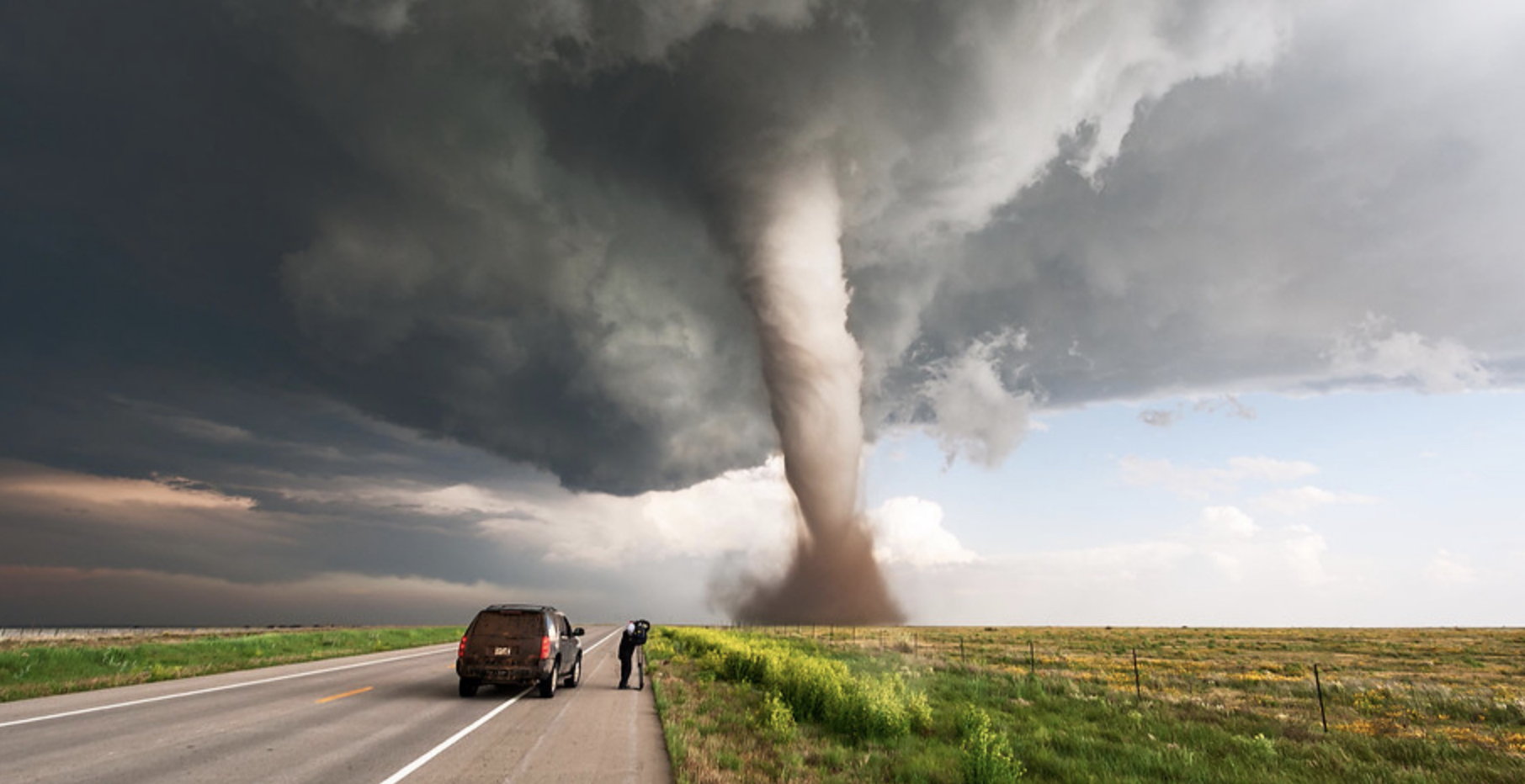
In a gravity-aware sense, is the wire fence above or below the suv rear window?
below

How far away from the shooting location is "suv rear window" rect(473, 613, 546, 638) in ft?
53.9

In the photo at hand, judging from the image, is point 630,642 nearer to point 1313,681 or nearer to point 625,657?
point 625,657

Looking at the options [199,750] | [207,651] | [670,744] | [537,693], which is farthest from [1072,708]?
[207,651]

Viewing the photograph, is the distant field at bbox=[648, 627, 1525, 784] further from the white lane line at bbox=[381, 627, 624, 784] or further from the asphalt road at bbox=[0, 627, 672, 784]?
the white lane line at bbox=[381, 627, 624, 784]

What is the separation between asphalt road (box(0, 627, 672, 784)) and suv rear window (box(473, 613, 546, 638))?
4.64 ft

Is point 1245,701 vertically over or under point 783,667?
under

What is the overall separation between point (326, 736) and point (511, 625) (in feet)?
20.0

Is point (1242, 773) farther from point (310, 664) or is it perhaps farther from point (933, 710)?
point (310, 664)

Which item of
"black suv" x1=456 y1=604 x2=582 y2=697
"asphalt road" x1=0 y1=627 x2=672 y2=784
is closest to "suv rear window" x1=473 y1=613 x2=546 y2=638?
"black suv" x1=456 y1=604 x2=582 y2=697

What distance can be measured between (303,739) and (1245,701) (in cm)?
2552

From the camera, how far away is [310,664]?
82.0 feet

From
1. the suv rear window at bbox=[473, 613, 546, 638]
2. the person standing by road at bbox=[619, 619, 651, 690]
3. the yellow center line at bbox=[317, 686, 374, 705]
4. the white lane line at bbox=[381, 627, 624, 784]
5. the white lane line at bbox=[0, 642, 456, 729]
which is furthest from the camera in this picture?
the person standing by road at bbox=[619, 619, 651, 690]

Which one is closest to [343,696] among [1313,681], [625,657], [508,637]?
[508,637]

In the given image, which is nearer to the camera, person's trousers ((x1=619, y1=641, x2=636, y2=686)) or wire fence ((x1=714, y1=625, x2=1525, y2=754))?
wire fence ((x1=714, y1=625, x2=1525, y2=754))
